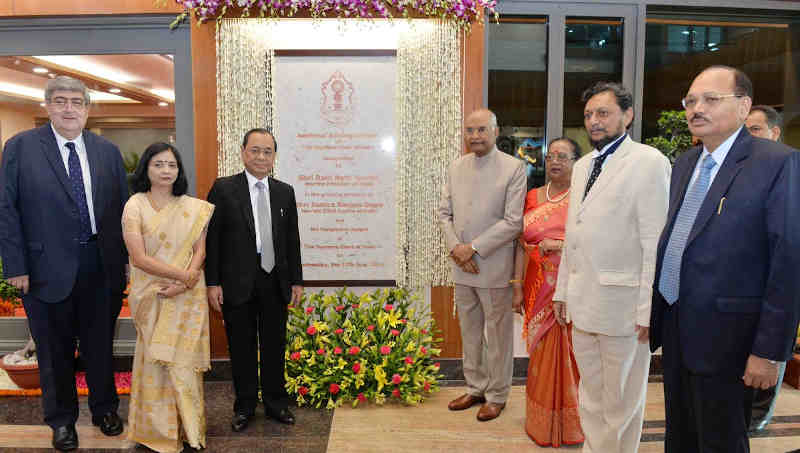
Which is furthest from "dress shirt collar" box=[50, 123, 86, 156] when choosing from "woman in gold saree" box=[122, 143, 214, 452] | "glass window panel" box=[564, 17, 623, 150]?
"glass window panel" box=[564, 17, 623, 150]

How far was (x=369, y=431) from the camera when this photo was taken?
2.83 metres

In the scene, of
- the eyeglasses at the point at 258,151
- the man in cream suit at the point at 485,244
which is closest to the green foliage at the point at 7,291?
the eyeglasses at the point at 258,151

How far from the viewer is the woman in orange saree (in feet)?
8.61

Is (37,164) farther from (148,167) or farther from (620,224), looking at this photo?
(620,224)

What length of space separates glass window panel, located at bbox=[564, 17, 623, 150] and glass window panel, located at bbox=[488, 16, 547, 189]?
7.9 inches

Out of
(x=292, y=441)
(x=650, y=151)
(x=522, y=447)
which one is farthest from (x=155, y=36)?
(x=522, y=447)

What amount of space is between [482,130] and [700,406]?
175 centimetres

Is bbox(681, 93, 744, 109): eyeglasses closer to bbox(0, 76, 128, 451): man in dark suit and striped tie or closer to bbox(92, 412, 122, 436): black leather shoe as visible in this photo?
bbox(0, 76, 128, 451): man in dark suit and striped tie

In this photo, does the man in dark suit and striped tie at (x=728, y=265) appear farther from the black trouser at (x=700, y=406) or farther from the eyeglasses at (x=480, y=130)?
the eyeglasses at (x=480, y=130)

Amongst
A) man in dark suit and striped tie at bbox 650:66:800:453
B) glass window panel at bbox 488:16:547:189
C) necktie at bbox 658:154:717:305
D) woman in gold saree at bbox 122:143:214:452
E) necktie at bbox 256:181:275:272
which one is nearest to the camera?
man in dark suit and striped tie at bbox 650:66:800:453

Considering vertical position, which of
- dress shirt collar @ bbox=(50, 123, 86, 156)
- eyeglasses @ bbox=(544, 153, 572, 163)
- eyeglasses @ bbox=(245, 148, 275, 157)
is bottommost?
eyeglasses @ bbox=(544, 153, 572, 163)

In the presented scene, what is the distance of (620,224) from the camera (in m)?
1.96

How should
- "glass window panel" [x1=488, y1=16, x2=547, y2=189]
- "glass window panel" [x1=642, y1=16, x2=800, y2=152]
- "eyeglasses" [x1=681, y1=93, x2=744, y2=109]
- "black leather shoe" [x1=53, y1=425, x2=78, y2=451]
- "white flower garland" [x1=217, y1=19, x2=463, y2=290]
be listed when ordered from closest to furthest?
"eyeglasses" [x1=681, y1=93, x2=744, y2=109] → "black leather shoe" [x1=53, y1=425, x2=78, y2=451] → "white flower garland" [x1=217, y1=19, x2=463, y2=290] → "glass window panel" [x1=488, y1=16, x2=547, y2=189] → "glass window panel" [x1=642, y1=16, x2=800, y2=152]

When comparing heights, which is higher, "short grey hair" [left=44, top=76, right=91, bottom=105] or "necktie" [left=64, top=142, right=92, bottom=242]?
"short grey hair" [left=44, top=76, right=91, bottom=105]
